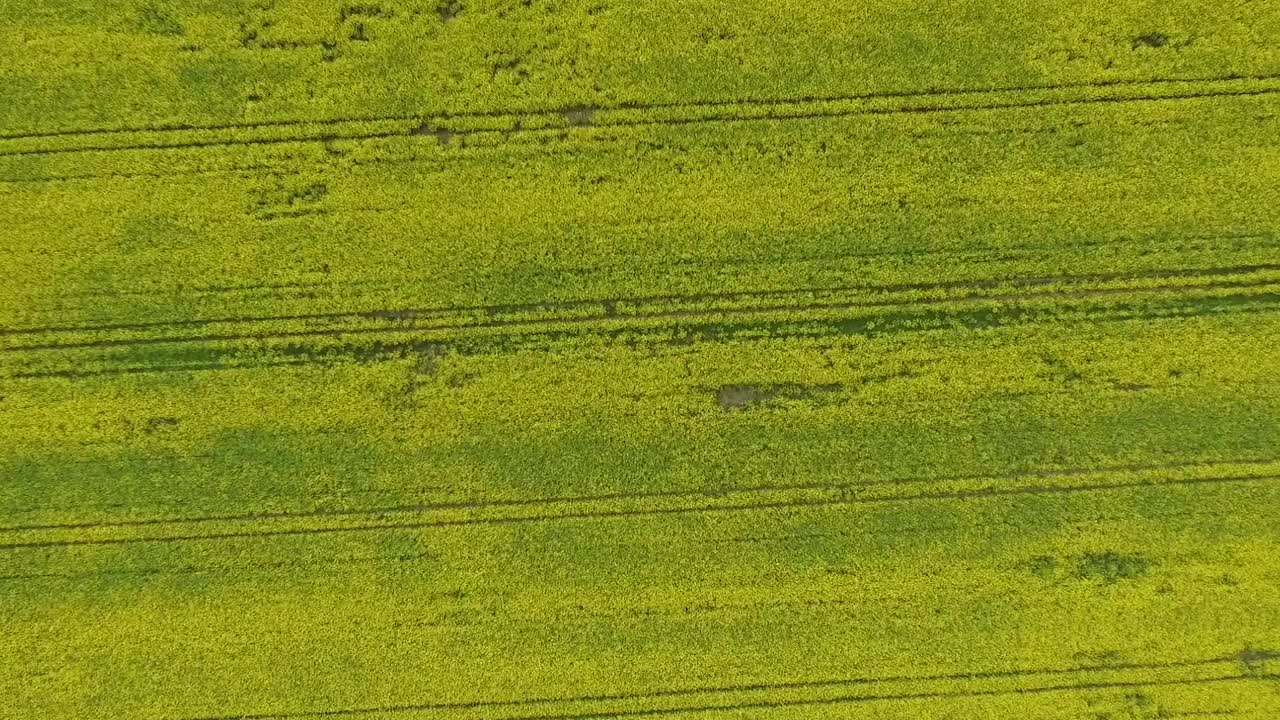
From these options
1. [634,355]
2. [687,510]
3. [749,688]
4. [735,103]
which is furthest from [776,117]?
[749,688]

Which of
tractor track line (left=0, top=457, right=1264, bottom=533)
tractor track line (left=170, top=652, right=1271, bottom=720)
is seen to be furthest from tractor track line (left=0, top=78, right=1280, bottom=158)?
tractor track line (left=170, top=652, right=1271, bottom=720)

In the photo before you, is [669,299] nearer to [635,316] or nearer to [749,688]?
[635,316]

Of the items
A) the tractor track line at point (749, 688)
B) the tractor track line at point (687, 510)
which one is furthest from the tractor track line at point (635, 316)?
the tractor track line at point (749, 688)

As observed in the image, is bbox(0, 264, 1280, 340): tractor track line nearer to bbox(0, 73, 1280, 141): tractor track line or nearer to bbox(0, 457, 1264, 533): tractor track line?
bbox(0, 73, 1280, 141): tractor track line

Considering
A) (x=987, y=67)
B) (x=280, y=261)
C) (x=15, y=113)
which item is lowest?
(x=280, y=261)

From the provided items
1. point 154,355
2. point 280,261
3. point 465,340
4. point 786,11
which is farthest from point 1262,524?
point 154,355

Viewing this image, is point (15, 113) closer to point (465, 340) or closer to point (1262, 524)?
point (465, 340)

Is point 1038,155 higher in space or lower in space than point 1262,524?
higher

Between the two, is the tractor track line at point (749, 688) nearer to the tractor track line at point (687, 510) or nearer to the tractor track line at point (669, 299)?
the tractor track line at point (687, 510)
